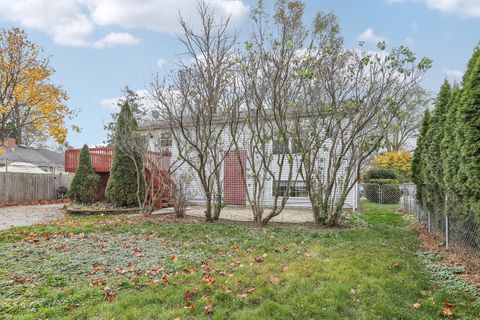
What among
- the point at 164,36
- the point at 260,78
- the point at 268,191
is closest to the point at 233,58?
the point at 260,78

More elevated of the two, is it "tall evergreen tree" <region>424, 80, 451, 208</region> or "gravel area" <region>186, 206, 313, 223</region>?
"tall evergreen tree" <region>424, 80, 451, 208</region>

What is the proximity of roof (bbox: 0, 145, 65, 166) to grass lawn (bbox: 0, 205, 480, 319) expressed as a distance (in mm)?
21613

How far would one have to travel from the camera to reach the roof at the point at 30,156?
25.4 metres

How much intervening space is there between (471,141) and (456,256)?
2131 mm

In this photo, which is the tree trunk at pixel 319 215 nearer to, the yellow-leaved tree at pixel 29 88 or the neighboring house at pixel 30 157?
the yellow-leaved tree at pixel 29 88

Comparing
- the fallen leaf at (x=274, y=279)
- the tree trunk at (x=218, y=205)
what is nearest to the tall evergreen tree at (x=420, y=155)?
the tree trunk at (x=218, y=205)

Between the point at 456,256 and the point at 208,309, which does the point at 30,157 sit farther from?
the point at 456,256

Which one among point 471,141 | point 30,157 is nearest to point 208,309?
point 471,141

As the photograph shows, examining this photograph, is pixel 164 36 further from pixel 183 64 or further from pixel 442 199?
pixel 442 199

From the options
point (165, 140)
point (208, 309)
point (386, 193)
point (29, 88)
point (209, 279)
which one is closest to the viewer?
point (208, 309)

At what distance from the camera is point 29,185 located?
60.1 ft

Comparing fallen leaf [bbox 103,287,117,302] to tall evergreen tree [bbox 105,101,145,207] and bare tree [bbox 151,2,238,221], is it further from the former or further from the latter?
tall evergreen tree [bbox 105,101,145,207]

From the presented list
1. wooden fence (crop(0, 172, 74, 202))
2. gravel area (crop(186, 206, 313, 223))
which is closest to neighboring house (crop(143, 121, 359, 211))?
gravel area (crop(186, 206, 313, 223))

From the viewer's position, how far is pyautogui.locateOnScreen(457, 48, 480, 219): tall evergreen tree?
4.67 metres
